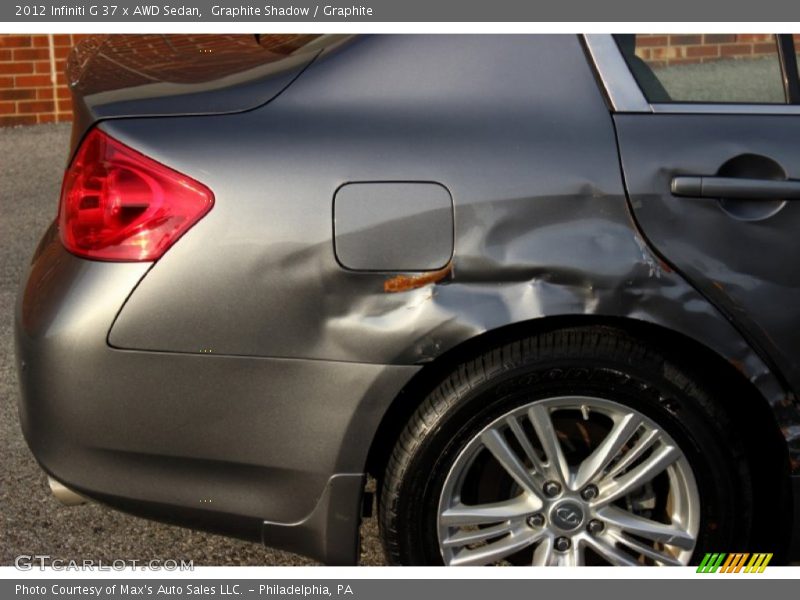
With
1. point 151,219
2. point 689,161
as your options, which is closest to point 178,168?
point 151,219

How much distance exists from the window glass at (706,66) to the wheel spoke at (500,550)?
1087 mm

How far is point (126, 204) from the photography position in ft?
8.66

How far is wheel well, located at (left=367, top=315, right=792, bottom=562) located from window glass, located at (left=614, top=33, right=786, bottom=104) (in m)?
0.56

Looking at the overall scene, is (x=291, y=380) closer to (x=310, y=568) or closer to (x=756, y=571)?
(x=310, y=568)

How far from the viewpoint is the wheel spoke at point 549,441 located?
8.96 feet

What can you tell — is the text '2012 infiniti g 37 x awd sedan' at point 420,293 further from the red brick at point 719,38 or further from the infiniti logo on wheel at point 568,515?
the red brick at point 719,38

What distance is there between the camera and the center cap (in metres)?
2.83

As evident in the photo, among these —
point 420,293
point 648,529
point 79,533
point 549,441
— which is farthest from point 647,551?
point 79,533

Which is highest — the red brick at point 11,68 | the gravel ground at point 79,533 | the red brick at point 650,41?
the red brick at point 11,68

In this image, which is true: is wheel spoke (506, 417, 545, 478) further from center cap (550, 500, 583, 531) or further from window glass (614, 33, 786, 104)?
window glass (614, 33, 786, 104)

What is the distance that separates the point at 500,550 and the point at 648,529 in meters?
0.37

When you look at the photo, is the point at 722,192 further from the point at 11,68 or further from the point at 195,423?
the point at 11,68

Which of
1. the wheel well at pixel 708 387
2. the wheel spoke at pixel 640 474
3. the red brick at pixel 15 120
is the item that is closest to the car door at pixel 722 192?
the wheel well at pixel 708 387

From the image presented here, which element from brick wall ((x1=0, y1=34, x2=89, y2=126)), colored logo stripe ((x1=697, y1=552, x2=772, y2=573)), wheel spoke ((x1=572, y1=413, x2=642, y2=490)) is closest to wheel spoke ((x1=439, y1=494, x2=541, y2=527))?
wheel spoke ((x1=572, y1=413, x2=642, y2=490))
